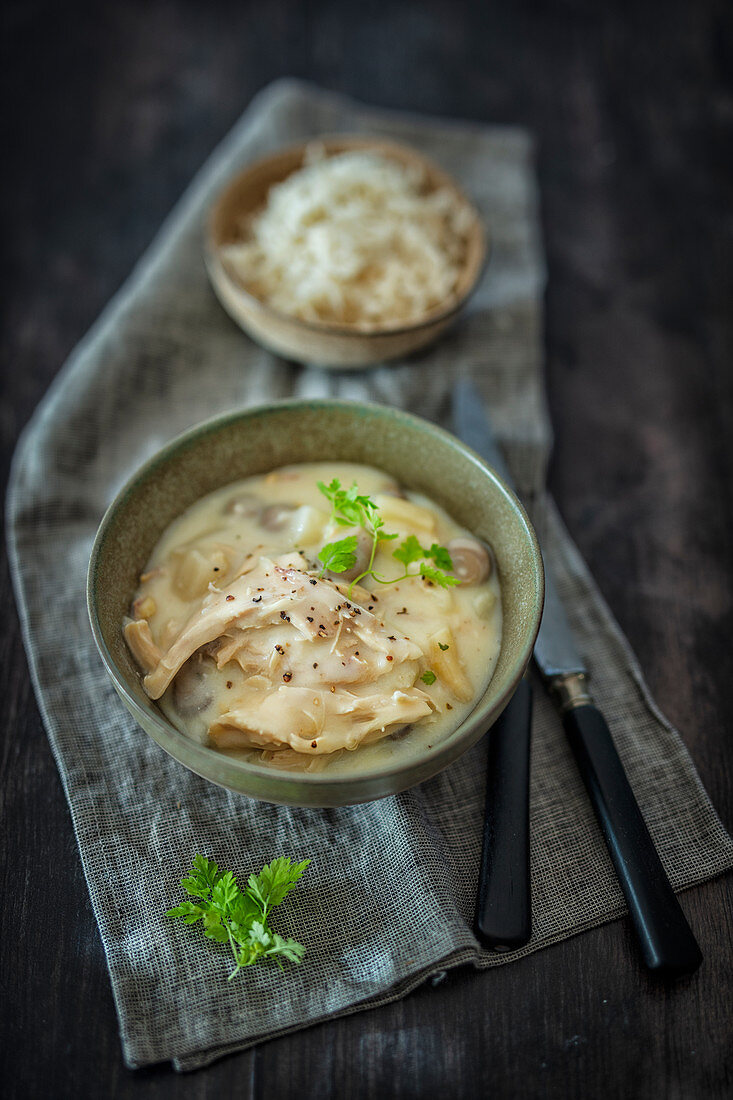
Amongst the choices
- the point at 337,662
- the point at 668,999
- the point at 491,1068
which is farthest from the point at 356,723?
the point at 668,999

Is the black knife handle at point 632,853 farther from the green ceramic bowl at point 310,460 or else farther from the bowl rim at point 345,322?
the bowl rim at point 345,322

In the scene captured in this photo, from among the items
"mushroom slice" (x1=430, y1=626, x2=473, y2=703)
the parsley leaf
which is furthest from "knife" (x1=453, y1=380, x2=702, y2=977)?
the parsley leaf

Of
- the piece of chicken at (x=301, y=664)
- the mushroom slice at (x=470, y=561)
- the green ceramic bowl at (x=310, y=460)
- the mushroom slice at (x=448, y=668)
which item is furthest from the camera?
the mushroom slice at (x=470, y=561)

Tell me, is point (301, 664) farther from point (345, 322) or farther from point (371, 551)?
point (345, 322)

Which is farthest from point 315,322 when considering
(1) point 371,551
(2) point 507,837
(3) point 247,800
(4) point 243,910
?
(4) point 243,910

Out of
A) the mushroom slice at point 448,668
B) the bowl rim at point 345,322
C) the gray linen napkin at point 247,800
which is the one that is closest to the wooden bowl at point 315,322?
the bowl rim at point 345,322
